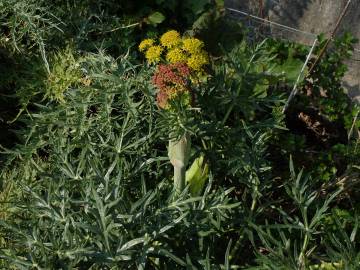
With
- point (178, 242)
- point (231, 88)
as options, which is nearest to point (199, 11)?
point (231, 88)

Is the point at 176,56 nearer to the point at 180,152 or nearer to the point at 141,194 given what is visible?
the point at 180,152

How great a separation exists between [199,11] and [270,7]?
1.50ft

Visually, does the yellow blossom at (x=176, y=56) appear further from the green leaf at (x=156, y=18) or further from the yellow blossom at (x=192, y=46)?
the green leaf at (x=156, y=18)

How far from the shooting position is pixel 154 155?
1925 millimetres

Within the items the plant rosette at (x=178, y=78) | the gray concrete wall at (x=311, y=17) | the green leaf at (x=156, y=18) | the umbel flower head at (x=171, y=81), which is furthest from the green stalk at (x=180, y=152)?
the gray concrete wall at (x=311, y=17)

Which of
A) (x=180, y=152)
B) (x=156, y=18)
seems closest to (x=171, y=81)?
(x=180, y=152)

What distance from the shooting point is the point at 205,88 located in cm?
203

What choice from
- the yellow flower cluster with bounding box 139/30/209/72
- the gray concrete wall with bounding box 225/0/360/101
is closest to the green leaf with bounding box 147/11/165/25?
the gray concrete wall with bounding box 225/0/360/101

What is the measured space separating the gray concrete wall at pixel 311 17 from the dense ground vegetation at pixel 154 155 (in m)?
0.23

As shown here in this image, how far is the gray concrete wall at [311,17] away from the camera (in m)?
3.32

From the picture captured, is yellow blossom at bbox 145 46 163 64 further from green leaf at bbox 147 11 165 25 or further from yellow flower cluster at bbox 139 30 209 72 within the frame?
green leaf at bbox 147 11 165 25

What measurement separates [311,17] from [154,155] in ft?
6.22

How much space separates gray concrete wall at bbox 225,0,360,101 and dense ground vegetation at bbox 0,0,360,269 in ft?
0.76

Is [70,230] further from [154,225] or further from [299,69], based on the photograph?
[299,69]
